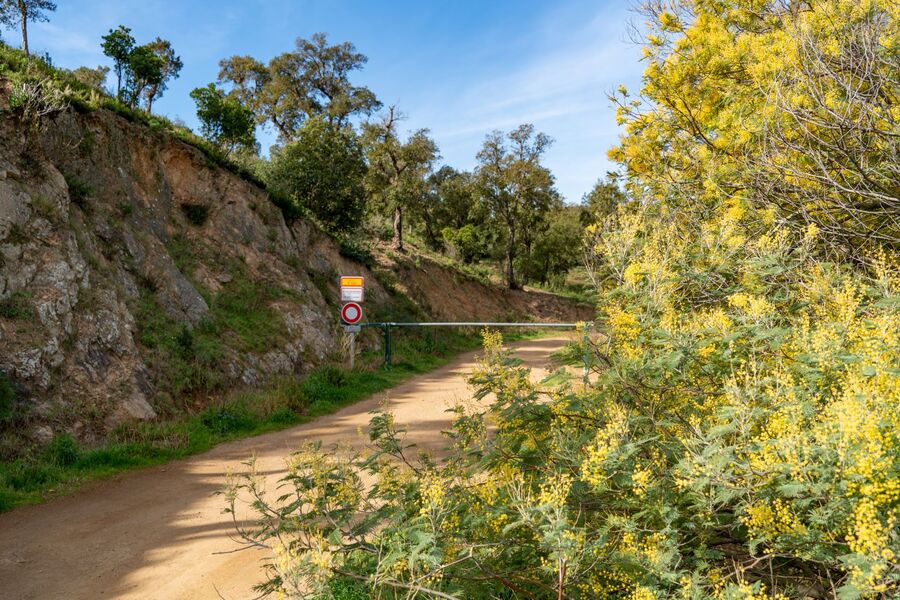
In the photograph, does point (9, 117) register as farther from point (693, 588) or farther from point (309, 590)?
point (693, 588)

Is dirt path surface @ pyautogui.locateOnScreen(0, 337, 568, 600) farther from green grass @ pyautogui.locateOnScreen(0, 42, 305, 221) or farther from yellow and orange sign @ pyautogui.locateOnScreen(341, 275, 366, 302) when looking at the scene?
green grass @ pyautogui.locateOnScreen(0, 42, 305, 221)

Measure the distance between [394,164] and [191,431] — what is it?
68.2 feet

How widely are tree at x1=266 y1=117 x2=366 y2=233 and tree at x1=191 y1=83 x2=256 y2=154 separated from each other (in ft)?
5.10

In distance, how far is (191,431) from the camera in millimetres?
7379

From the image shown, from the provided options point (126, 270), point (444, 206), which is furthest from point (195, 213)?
point (444, 206)

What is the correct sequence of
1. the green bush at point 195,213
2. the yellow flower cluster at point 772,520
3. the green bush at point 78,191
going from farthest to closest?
the green bush at point 195,213 < the green bush at point 78,191 < the yellow flower cluster at point 772,520

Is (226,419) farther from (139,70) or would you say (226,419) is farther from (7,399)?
(139,70)

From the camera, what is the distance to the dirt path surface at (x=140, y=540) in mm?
3832

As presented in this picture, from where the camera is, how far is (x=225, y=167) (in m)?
14.7

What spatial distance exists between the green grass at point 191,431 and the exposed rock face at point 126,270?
445 millimetres

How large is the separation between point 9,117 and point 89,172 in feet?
6.13

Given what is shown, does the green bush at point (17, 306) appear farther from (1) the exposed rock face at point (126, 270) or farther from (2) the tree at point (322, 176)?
(2) the tree at point (322, 176)

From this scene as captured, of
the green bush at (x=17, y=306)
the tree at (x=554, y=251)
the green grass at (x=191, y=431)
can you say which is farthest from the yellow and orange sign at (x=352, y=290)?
the tree at (x=554, y=251)

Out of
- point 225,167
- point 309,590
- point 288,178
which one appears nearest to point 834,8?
point 309,590
